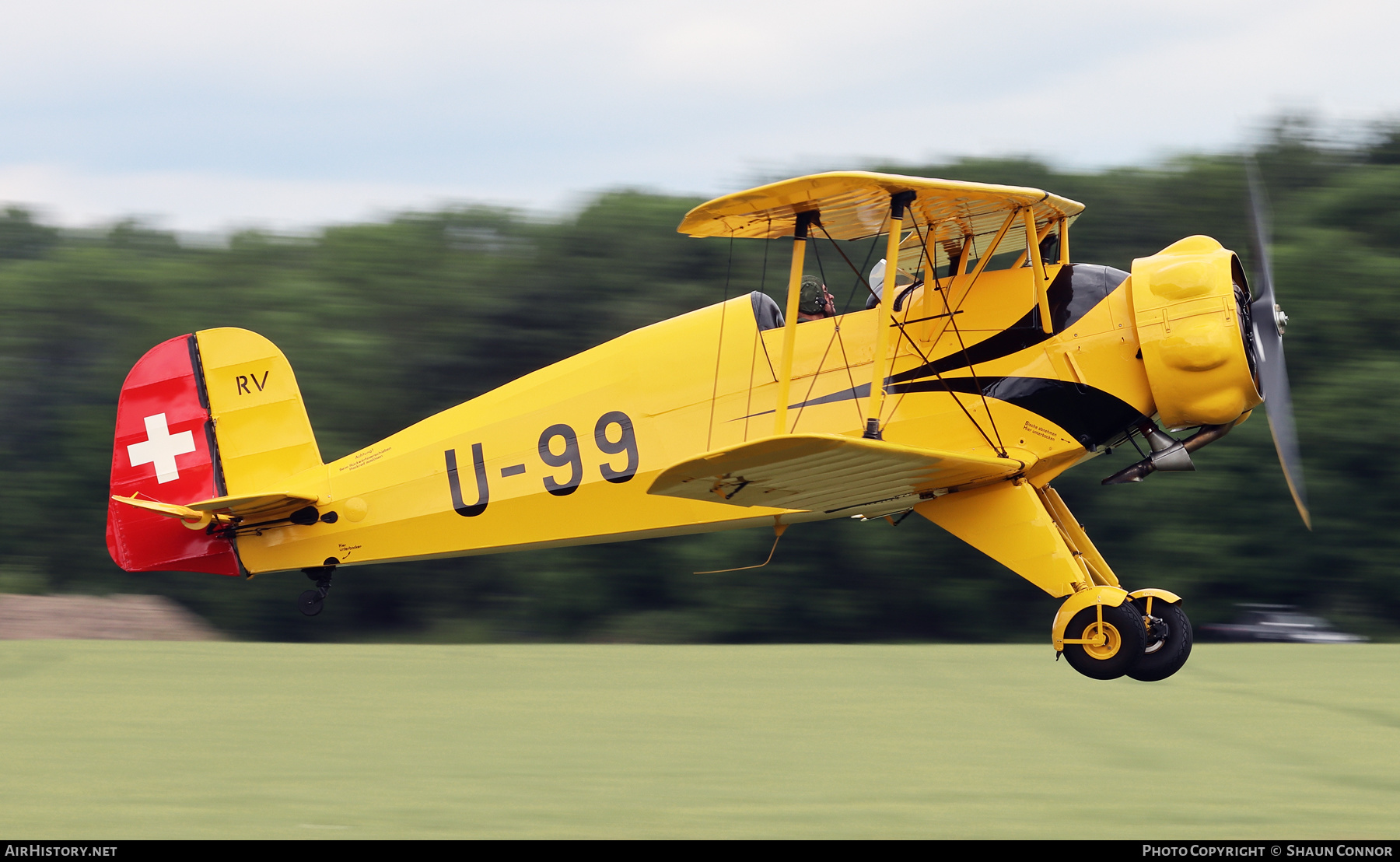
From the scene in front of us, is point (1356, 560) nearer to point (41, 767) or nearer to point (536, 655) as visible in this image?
point (536, 655)

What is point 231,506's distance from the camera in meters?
7.46

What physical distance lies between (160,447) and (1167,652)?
638 centimetres

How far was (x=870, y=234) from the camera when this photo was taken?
7.08 metres

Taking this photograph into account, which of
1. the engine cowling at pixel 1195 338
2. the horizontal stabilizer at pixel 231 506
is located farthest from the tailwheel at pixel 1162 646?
the horizontal stabilizer at pixel 231 506

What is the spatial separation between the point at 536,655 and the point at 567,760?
3628mm

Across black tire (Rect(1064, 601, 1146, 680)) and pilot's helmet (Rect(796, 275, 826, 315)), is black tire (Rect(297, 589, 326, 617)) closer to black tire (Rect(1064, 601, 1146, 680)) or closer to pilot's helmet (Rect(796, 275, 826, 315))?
pilot's helmet (Rect(796, 275, 826, 315))

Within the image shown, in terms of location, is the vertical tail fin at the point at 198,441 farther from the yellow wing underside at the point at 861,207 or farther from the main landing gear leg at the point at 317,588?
the yellow wing underside at the point at 861,207

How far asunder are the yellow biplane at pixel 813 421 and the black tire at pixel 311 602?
2 cm

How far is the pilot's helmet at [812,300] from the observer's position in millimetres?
6930

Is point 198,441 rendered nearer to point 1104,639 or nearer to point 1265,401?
point 1104,639

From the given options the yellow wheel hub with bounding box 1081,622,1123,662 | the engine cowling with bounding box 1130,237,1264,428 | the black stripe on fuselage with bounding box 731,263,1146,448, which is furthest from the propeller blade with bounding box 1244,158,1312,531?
the yellow wheel hub with bounding box 1081,622,1123,662

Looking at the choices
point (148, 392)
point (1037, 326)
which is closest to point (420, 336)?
point (148, 392)

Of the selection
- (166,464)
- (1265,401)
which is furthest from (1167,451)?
(166,464)

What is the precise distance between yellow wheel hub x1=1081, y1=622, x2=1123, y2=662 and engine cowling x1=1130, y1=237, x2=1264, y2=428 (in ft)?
3.90
